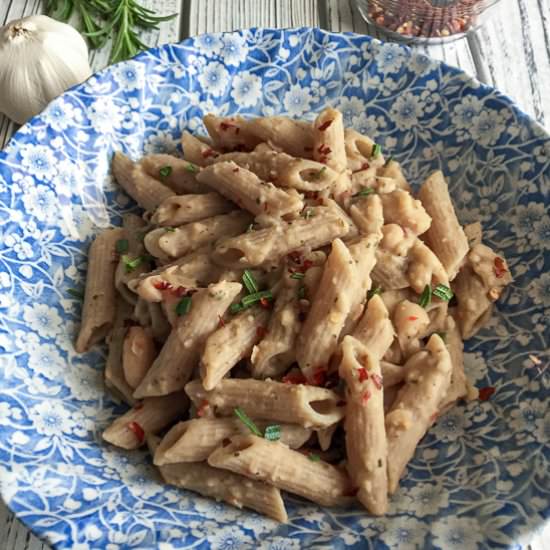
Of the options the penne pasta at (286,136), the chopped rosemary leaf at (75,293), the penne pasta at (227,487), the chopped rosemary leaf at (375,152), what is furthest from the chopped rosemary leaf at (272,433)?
the chopped rosemary leaf at (375,152)

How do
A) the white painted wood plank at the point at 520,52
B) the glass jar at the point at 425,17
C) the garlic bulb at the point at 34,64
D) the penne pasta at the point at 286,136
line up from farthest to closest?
the white painted wood plank at the point at 520,52 < the glass jar at the point at 425,17 < the garlic bulb at the point at 34,64 < the penne pasta at the point at 286,136

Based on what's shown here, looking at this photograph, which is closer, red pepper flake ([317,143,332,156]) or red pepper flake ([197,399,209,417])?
red pepper flake ([197,399,209,417])

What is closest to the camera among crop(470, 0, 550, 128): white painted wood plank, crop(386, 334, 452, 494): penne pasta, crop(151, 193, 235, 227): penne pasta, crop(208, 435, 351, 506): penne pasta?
crop(208, 435, 351, 506): penne pasta

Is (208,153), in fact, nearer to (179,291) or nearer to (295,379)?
(179,291)

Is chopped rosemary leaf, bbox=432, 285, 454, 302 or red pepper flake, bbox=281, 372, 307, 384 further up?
chopped rosemary leaf, bbox=432, 285, 454, 302

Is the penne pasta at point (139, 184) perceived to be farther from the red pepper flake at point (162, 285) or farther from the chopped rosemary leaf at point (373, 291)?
the chopped rosemary leaf at point (373, 291)

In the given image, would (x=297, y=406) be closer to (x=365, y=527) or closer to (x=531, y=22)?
(x=365, y=527)

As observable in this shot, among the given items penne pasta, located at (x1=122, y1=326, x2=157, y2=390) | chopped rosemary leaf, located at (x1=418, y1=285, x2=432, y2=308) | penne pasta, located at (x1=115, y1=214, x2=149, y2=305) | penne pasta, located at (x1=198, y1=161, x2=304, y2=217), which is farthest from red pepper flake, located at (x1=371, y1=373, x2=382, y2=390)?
penne pasta, located at (x1=115, y1=214, x2=149, y2=305)

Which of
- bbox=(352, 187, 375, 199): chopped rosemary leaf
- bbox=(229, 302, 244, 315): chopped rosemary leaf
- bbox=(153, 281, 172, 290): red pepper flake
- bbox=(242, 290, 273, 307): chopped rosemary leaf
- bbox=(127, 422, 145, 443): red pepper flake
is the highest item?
bbox=(352, 187, 375, 199): chopped rosemary leaf

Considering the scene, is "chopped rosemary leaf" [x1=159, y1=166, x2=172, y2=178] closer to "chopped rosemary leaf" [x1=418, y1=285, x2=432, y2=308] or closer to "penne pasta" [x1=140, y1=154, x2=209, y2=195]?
"penne pasta" [x1=140, y1=154, x2=209, y2=195]
